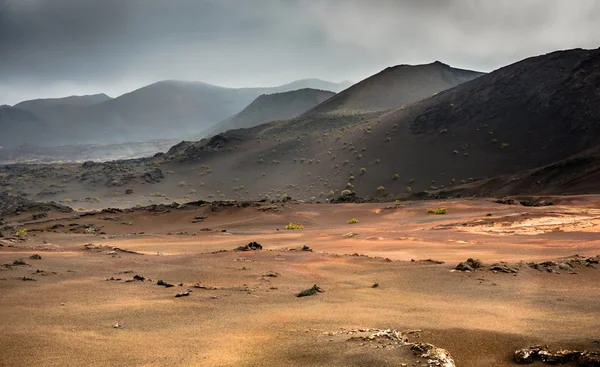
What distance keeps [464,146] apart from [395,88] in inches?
2103

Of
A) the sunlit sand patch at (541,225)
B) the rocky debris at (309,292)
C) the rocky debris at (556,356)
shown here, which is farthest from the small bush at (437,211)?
the rocky debris at (556,356)

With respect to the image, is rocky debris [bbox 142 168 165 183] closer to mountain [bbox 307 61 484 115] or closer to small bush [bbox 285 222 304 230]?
mountain [bbox 307 61 484 115]

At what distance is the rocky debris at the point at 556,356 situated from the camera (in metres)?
4.12

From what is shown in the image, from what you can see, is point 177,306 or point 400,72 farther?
point 400,72

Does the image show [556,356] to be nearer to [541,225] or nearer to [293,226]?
[541,225]

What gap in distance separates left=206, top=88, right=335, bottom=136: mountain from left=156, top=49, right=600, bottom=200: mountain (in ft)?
292

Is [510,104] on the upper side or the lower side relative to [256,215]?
upper

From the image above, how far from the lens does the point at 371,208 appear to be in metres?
26.5

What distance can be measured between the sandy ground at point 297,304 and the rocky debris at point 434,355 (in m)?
0.12

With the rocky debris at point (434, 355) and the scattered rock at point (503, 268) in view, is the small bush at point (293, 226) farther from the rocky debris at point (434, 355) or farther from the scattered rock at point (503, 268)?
the rocky debris at point (434, 355)

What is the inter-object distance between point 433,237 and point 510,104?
1640 inches

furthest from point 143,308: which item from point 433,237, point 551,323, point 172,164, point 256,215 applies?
point 172,164

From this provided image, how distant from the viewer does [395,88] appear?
9812 centimetres

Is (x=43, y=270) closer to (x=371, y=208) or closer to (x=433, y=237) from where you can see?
(x=433, y=237)
